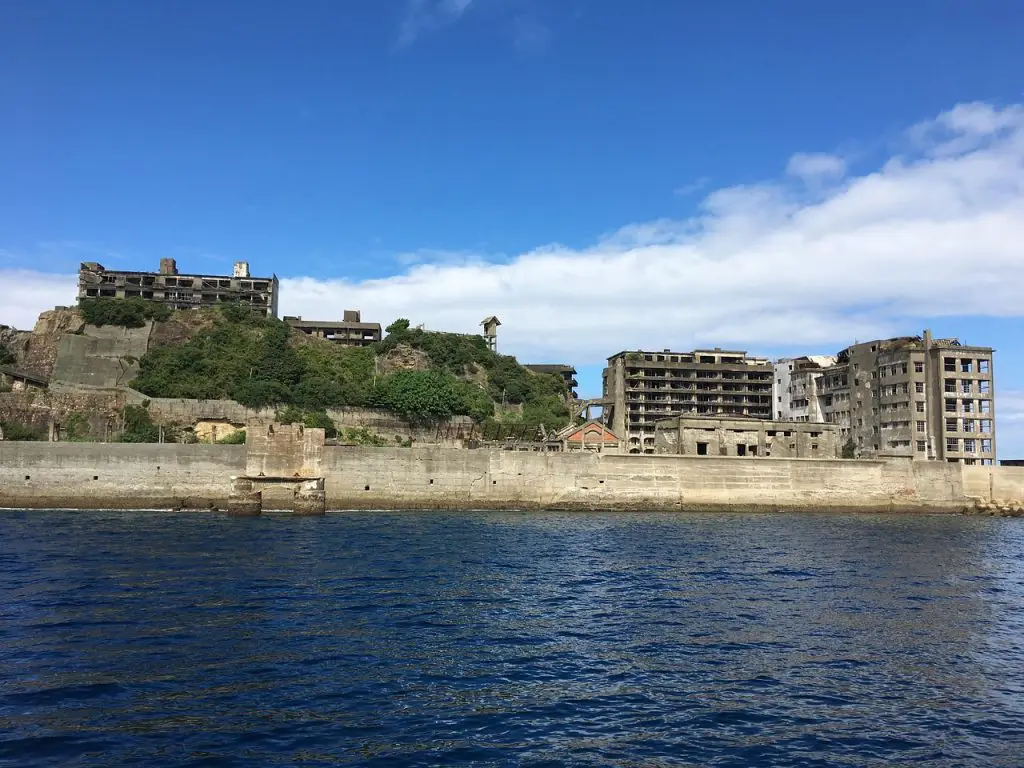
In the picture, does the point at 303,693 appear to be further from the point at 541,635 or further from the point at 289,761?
the point at 541,635

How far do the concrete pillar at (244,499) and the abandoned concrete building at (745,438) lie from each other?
34.8 m

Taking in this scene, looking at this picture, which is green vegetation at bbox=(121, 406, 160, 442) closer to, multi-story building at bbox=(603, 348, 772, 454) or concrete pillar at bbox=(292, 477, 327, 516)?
concrete pillar at bbox=(292, 477, 327, 516)

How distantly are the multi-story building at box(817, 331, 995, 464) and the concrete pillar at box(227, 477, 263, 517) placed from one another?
204ft

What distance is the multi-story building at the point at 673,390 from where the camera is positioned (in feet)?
343

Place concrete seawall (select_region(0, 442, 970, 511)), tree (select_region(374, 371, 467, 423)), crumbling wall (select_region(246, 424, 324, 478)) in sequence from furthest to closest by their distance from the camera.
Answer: tree (select_region(374, 371, 467, 423)) < crumbling wall (select_region(246, 424, 324, 478)) < concrete seawall (select_region(0, 442, 970, 511))

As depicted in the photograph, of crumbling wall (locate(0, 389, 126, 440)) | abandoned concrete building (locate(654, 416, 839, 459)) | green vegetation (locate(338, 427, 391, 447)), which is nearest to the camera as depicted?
crumbling wall (locate(0, 389, 126, 440))

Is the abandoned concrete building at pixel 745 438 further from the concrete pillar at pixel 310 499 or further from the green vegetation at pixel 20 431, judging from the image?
the green vegetation at pixel 20 431

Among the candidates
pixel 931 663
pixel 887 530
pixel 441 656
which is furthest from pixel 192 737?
pixel 887 530

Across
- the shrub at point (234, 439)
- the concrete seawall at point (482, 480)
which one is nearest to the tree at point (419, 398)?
the shrub at point (234, 439)

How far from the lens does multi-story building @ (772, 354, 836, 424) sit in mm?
99625

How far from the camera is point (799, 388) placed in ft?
340

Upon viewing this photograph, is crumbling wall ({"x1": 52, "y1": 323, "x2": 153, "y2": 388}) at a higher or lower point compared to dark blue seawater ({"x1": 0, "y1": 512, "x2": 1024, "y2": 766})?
higher

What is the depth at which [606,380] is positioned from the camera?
111m

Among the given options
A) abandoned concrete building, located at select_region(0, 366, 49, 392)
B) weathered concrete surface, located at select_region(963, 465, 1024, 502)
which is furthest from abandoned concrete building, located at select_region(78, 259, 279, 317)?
weathered concrete surface, located at select_region(963, 465, 1024, 502)
